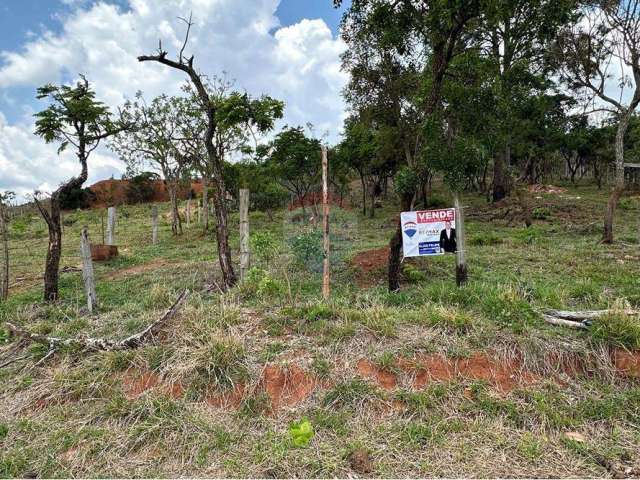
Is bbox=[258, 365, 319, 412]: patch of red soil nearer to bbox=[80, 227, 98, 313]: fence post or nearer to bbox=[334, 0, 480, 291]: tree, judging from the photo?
bbox=[334, 0, 480, 291]: tree

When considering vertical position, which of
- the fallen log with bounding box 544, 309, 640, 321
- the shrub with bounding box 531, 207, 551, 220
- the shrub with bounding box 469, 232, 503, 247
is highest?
the shrub with bounding box 531, 207, 551, 220

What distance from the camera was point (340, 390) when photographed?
3207 mm

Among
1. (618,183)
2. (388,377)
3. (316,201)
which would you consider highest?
(316,201)

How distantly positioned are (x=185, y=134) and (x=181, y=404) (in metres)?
14.6

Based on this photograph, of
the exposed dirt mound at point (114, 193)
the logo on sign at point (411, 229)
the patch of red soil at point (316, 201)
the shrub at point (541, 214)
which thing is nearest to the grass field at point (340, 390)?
the logo on sign at point (411, 229)

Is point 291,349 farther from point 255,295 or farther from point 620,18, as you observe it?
point 620,18

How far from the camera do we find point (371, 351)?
141 inches

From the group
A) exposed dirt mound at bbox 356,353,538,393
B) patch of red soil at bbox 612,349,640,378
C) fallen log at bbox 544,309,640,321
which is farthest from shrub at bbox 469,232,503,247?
exposed dirt mound at bbox 356,353,538,393

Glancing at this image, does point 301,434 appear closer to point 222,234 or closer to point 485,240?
point 222,234

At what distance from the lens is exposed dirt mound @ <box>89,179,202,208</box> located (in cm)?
3394

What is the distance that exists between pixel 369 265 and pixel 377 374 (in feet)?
12.2

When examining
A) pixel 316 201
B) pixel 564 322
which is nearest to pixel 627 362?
pixel 564 322

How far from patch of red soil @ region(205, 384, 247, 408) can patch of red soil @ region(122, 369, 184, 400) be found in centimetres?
27

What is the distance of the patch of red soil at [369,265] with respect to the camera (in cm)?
644
